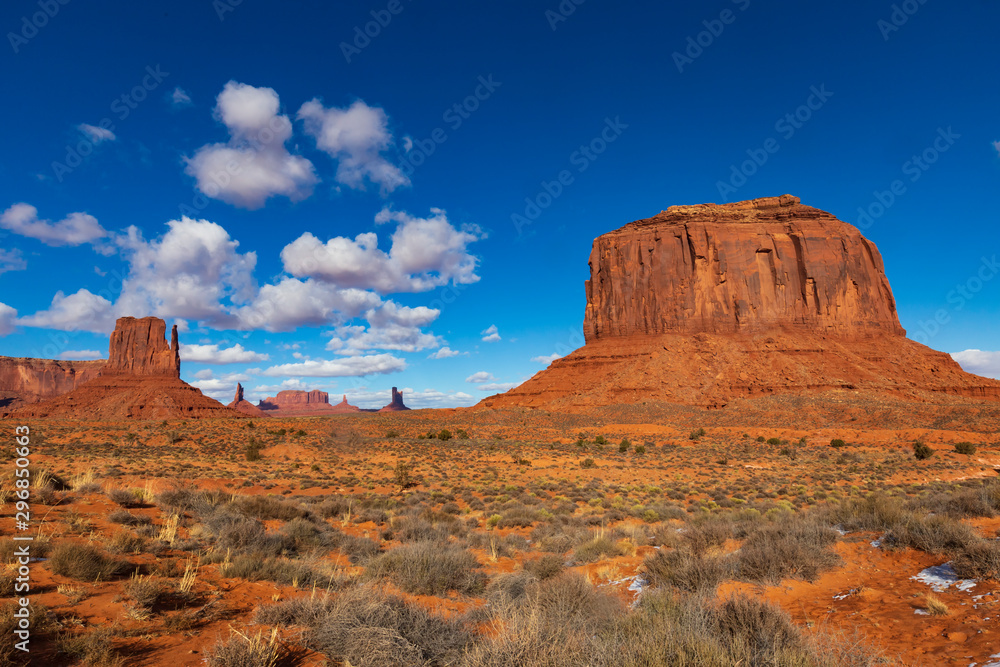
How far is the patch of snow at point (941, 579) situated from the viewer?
5252 millimetres

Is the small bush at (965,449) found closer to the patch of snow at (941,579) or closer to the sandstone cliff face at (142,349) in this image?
the patch of snow at (941,579)

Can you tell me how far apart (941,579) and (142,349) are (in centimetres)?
12114

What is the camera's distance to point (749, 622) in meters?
4.15

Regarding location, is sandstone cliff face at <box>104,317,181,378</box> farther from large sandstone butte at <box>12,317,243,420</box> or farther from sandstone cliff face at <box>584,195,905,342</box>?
sandstone cliff face at <box>584,195,905,342</box>

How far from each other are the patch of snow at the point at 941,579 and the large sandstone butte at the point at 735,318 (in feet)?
180

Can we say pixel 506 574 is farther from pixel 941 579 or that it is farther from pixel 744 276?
pixel 744 276

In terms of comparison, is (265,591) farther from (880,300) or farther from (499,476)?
(880,300)

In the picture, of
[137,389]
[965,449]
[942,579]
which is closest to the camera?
[942,579]

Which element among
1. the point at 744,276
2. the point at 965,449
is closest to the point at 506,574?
the point at 965,449

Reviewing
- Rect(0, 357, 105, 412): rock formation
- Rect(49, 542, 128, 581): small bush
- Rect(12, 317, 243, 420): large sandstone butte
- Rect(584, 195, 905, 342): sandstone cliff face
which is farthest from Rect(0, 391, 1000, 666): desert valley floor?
Rect(0, 357, 105, 412): rock formation

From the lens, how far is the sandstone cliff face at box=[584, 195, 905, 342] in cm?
7406

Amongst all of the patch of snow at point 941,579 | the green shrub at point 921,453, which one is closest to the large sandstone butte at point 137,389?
the green shrub at point 921,453

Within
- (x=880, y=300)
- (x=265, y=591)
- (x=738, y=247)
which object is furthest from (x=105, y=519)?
(x=880, y=300)

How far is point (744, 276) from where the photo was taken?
7625cm
